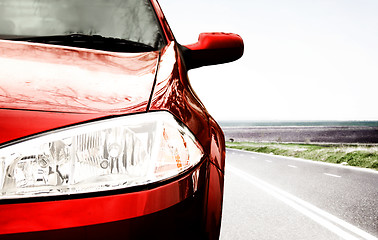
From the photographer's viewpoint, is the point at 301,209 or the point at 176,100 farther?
the point at 301,209

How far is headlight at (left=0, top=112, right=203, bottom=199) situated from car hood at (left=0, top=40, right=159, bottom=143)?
0.04m

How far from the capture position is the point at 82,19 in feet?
7.27

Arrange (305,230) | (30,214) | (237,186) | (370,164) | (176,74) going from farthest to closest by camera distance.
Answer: (370,164), (237,186), (305,230), (176,74), (30,214)

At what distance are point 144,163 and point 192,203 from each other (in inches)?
7.8

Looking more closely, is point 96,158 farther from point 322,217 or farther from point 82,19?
point 322,217

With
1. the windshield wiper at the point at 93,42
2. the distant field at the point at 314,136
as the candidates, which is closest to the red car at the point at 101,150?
the windshield wiper at the point at 93,42

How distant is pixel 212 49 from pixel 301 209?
3.98 metres

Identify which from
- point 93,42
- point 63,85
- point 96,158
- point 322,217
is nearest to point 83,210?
point 96,158

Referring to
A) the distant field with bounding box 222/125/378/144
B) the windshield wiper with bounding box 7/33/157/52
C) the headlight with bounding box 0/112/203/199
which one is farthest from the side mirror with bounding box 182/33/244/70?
the distant field with bounding box 222/125/378/144

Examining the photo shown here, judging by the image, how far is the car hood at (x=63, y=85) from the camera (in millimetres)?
1132

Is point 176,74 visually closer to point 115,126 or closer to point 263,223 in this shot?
point 115,126

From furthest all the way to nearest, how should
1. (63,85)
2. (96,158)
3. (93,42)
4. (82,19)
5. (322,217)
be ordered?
(322,217) → (82,19) → (93,42) → (63,85) → (96,158)

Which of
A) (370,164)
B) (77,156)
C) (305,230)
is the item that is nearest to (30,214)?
(77,156)

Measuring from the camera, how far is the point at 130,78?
4.76ft
